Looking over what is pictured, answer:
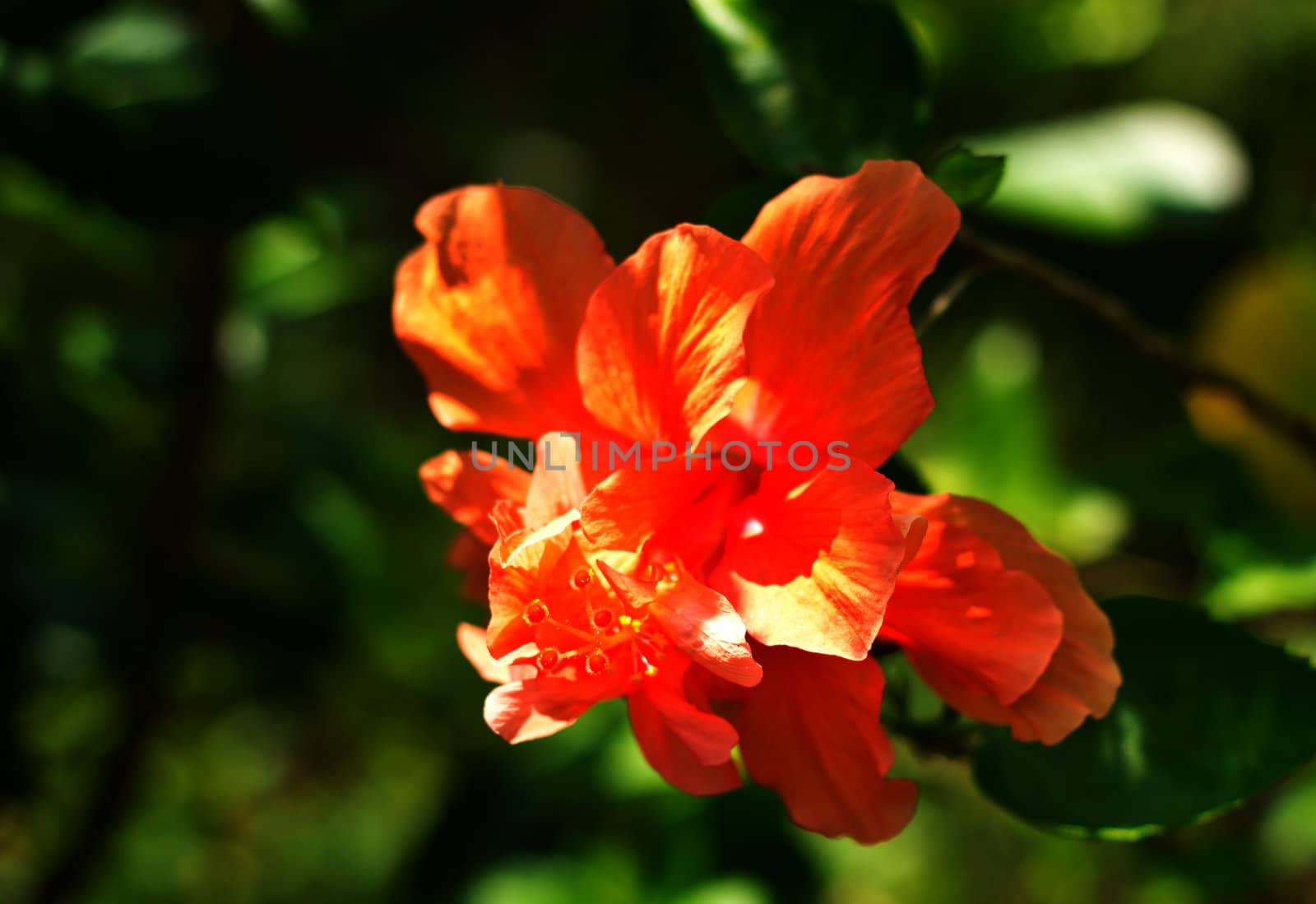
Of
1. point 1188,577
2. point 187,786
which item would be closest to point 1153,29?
point 1188,577

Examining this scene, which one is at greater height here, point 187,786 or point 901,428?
point 901,428

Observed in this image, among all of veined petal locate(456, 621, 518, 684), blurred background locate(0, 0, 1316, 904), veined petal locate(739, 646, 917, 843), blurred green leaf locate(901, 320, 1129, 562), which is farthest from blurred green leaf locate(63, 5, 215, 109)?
blurred green leaf locate(901, 320, 1129, 562)

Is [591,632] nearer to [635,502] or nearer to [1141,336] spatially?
[635,502]

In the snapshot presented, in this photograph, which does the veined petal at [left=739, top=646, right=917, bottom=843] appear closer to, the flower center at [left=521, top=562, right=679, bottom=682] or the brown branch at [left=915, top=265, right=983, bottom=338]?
the flower center at [left=521, top=562, right=679, bottom=682]

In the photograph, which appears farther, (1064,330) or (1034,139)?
(1064,330)

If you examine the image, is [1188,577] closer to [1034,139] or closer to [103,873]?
[1034,139]

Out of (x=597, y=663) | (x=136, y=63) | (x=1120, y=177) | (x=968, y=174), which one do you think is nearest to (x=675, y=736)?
(x=597, y=663)
